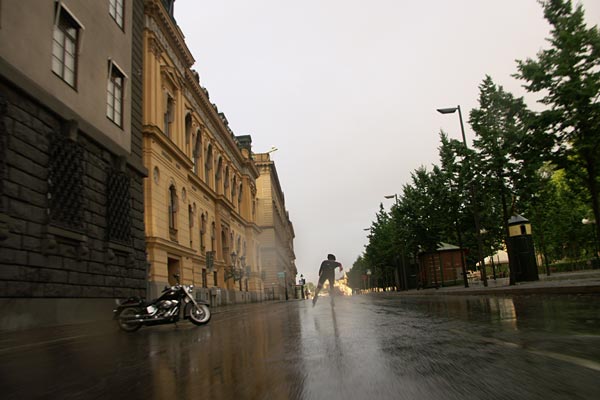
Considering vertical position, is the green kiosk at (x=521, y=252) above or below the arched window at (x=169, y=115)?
below

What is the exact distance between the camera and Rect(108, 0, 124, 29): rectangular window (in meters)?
18.4

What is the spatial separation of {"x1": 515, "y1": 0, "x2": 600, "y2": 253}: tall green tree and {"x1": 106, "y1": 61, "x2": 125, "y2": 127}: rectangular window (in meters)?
14.1

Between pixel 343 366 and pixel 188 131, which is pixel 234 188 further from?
pixel 343 366

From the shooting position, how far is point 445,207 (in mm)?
28406

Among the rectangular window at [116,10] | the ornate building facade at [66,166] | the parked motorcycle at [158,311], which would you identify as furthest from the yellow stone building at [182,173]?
the parked motorcycle at [158,311]

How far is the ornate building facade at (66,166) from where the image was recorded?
11.3 metres

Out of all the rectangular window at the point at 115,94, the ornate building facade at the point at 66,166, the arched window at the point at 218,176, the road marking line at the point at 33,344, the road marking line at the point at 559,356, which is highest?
the arched window at the point at 218,176

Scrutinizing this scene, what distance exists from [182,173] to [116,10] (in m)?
12.1

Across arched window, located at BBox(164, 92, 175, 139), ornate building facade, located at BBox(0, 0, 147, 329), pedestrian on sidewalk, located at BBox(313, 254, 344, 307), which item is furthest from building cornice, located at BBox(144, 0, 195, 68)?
pedestrian on sidewalk, located at BBox(313, 254, 344, 307)

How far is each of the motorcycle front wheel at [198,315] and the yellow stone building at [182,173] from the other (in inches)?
443

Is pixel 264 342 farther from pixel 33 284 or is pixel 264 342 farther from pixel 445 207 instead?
pixel 445 207

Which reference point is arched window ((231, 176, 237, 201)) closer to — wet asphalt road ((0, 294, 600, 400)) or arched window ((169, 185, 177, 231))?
arched window ((169, 185, 177, 231))

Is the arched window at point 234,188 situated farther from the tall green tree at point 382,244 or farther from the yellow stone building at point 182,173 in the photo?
the tall green tree at point 382,244

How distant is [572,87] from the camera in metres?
15.2
